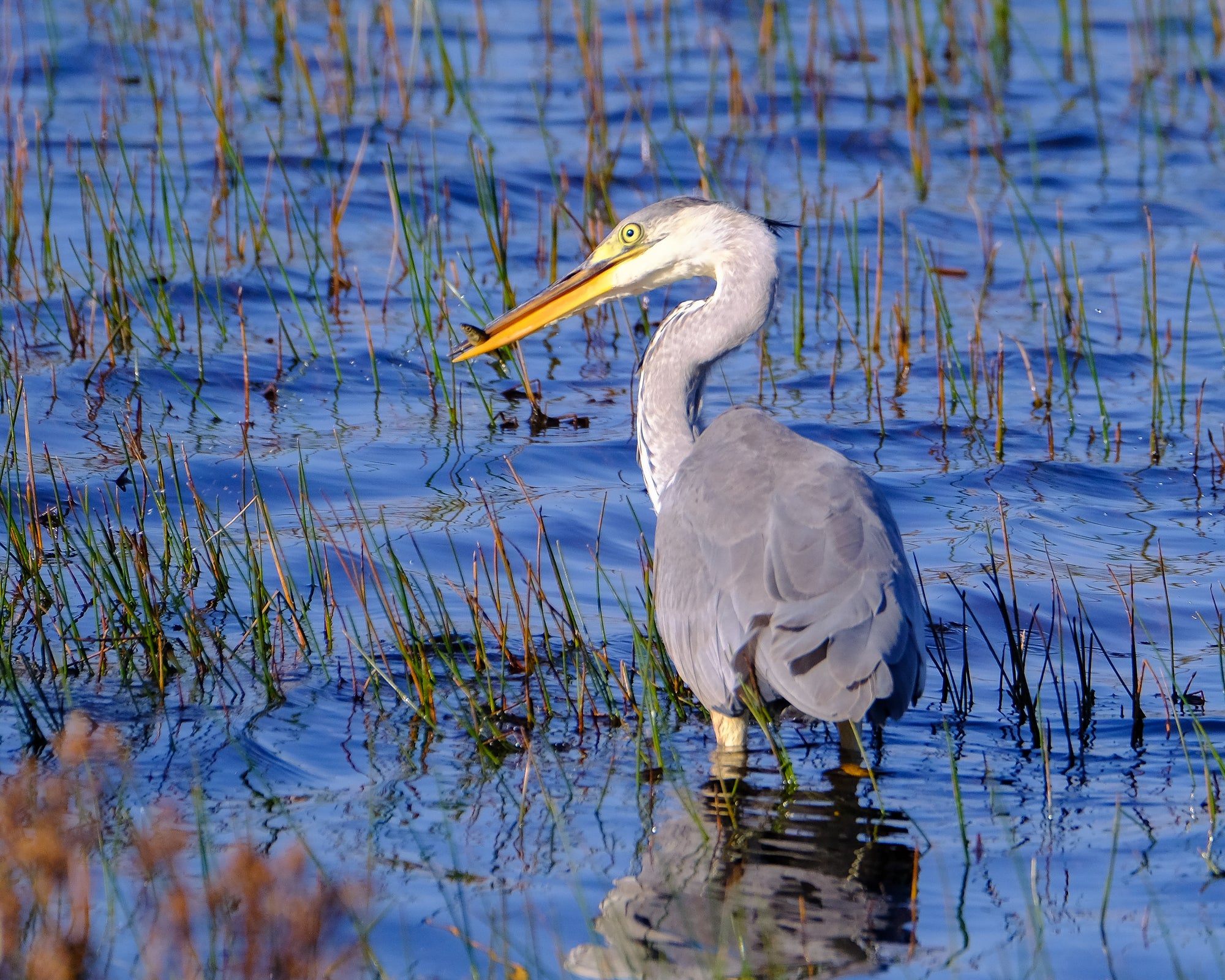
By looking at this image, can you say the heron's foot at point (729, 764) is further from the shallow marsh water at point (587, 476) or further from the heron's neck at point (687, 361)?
the heron's neck at point (687, 361)

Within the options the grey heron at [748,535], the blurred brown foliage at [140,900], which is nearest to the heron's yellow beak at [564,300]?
the grey heron at [748,535]

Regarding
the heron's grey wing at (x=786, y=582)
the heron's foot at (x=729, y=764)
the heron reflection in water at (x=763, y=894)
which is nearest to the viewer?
the heron reflection in water at (x=763, y=894)

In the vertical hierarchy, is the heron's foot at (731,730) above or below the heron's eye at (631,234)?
below

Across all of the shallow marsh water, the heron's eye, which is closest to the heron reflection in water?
the shallow marsh water

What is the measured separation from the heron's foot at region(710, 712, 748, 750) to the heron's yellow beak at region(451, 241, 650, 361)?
1773mm

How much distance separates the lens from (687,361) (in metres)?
5.14

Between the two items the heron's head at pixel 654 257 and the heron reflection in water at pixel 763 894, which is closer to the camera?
the heron reflection in water at pixel 763 894

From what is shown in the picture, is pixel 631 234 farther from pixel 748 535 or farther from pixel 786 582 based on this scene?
pixel 786 582

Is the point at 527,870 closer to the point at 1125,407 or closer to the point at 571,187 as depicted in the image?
the point at 1125,407

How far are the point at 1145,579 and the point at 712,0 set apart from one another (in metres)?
11.2

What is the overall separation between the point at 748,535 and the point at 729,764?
62 centimetres

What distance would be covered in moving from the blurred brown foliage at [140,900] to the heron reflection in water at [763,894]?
63 centimetres

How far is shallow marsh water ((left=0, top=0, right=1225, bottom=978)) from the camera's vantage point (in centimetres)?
362

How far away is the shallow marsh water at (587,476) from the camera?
3621 millimetres
